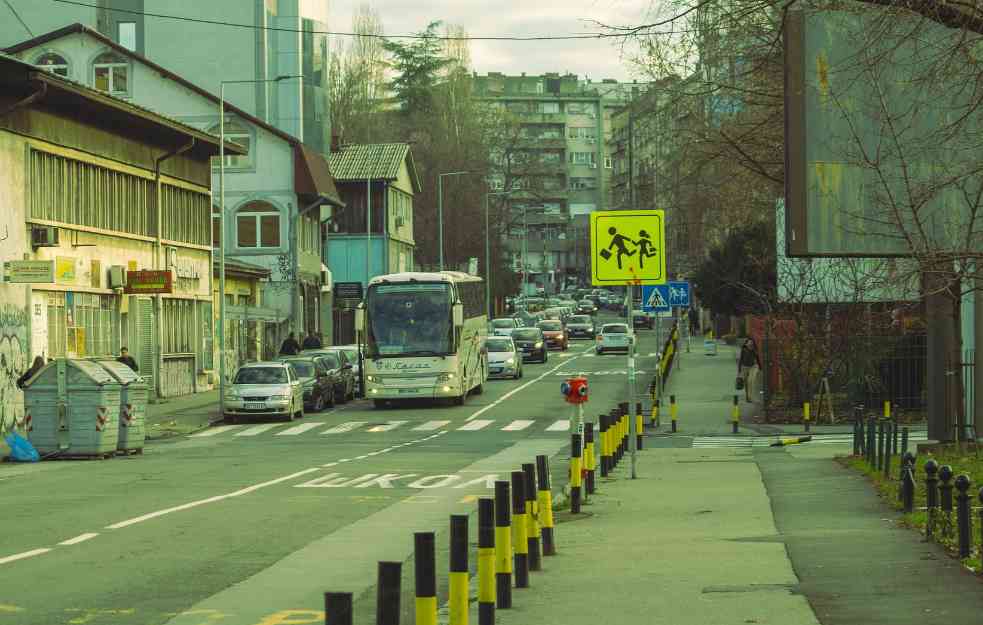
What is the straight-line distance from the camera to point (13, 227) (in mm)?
35188

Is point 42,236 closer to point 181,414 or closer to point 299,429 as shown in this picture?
point 181,414

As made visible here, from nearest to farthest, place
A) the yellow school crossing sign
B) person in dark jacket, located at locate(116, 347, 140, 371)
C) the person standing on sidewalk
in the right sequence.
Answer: the yellow school crossing sign, person in dark jacket, located at locate(116, 347, 140, 371), the person standing on sidewalk

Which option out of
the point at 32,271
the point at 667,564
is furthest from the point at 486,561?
the point at 32,271

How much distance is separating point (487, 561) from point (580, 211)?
188 m

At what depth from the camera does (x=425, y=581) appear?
699 centimetres

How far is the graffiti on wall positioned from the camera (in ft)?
111

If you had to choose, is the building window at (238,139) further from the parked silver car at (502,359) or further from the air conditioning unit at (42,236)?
the air conditioning unit at (42,236)

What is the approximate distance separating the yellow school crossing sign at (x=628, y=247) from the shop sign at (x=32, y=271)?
16.5 metres

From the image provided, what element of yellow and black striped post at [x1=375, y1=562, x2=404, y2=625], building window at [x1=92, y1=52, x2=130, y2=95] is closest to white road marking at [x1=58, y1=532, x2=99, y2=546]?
yellow and black striped post at [x1=375, y1=562, x2=404, y2=625]

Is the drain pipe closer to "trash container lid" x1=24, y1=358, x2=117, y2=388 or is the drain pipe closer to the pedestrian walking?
the pedestrian walking

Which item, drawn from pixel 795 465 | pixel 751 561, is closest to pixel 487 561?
pixel 751 561

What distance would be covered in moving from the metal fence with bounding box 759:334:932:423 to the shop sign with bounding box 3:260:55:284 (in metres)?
15.4

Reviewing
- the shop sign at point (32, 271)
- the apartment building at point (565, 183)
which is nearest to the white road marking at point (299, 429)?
the shop sign at point (32, 271)

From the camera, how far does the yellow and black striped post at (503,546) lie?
10.0 m
